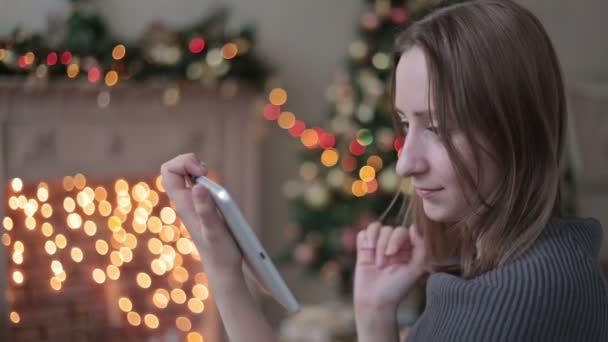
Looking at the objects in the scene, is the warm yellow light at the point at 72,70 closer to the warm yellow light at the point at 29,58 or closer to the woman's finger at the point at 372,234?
the warm yellow light at the point at 29,58

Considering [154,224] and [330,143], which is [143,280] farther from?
[330,143]

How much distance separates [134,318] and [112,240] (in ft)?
1.19

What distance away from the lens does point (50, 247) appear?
295 cm

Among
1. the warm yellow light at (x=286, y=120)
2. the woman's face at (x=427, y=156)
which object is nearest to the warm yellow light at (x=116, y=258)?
the warm yellow light at (x=286, y=120)

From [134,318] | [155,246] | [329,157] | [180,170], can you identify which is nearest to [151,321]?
[134,318]

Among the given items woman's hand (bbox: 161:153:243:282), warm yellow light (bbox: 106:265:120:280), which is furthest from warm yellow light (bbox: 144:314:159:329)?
woman's hand (bbox: 161:153:243:282)

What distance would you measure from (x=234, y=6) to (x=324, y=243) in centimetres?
115

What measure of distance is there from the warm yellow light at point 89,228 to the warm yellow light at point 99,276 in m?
0.15

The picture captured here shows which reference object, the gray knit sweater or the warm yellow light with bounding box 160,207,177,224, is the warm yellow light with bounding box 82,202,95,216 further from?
the gray knit sweater

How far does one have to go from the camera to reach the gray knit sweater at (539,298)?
74 cm

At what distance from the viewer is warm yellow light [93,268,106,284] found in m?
3.05

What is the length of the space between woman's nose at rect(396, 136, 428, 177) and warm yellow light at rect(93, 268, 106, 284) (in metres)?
2.44

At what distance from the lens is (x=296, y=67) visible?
361cm

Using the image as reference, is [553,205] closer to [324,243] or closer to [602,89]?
[324,243]
